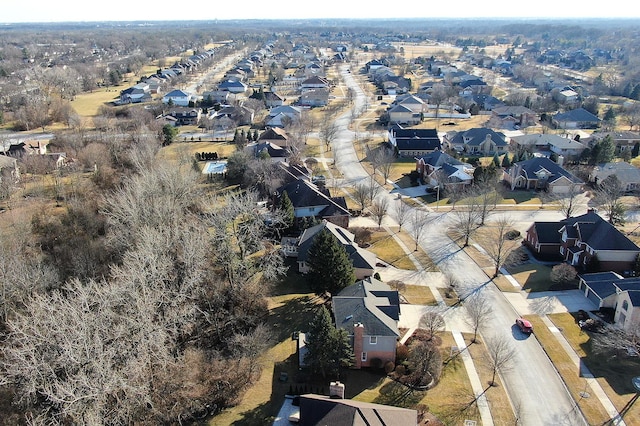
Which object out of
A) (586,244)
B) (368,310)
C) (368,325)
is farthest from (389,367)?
(586,244)

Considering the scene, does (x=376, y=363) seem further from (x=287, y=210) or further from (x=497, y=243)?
(x=497, y=243)

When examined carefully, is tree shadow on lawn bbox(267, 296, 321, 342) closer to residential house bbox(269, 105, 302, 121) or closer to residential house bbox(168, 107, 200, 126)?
residential house bbox(269, 105, 302, 121)

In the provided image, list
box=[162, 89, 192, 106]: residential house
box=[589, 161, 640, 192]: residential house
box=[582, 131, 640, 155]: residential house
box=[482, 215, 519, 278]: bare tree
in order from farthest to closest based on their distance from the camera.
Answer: box=[162, 89, 192, 106]: residential house, box=[582, 131, 640, 155]: residential house, box=[589, 161, 640, 192]: residential house, box=[482, 215, 519, 278]: bare tree

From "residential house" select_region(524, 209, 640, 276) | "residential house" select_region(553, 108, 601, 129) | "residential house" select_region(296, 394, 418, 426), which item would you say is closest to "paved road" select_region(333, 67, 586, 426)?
"residential house" select_region(524, 209, 640, 276)

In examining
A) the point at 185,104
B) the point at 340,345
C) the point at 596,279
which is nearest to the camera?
the point at 340,345

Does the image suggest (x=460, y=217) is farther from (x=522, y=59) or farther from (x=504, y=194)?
(x=522, y=59)

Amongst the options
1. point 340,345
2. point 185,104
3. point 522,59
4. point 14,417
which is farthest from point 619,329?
point 522,59
